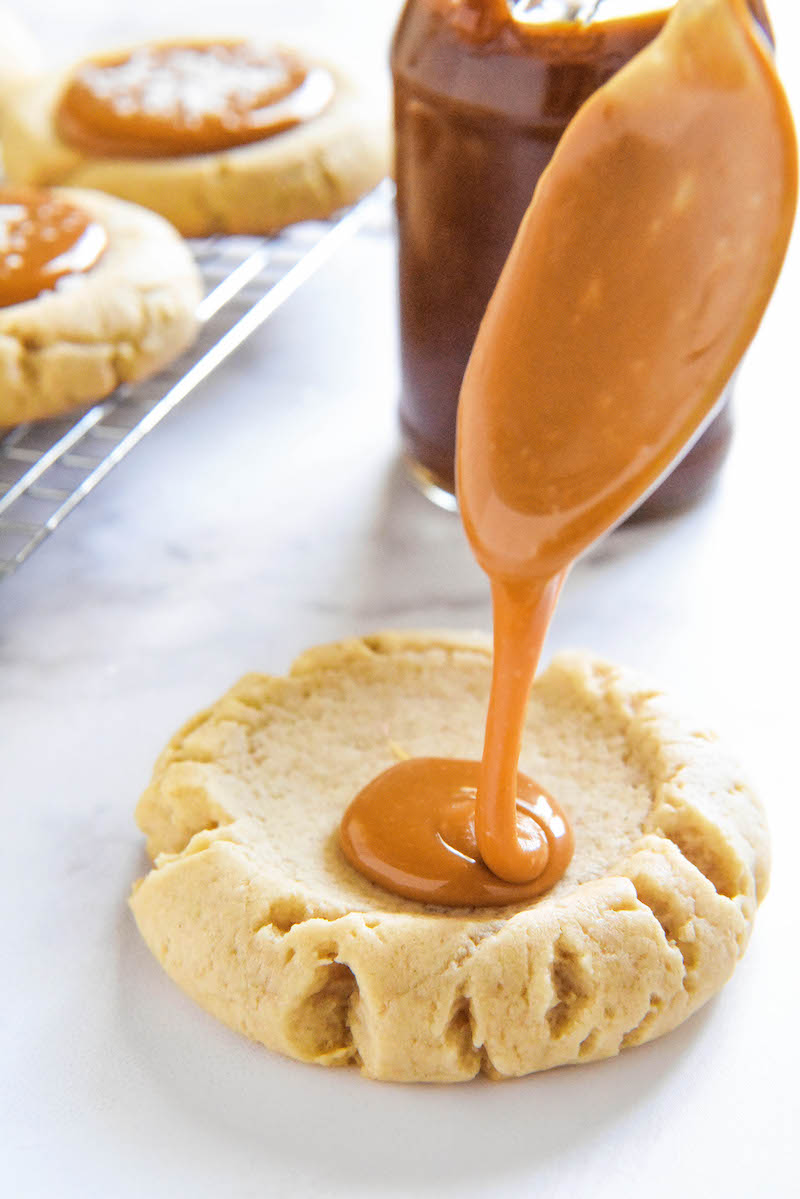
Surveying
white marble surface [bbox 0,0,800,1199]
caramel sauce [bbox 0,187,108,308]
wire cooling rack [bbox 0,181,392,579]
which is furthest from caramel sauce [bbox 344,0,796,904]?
caramel sauce [bbox 0,187,108,308]

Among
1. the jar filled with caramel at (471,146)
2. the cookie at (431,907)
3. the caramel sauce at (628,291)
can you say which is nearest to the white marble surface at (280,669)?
the cookie at (431,907)

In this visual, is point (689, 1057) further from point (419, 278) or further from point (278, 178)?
point (278, 178)

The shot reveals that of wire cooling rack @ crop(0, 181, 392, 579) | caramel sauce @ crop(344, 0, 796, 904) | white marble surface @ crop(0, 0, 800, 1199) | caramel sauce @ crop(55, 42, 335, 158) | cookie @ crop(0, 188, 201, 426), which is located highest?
caramel sauce @ crop(344, 0, 796, 904)

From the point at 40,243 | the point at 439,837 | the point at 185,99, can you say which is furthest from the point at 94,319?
the point at 439,837

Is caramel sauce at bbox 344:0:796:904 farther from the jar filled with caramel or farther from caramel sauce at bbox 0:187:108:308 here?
caramel sauce at bbox 0:187:108:308

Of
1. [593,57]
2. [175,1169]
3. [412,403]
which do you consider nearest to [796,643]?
[412,403]

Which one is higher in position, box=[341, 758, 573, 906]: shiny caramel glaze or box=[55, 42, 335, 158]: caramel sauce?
box=[55, 42, 335, 158]: caramel sauce
